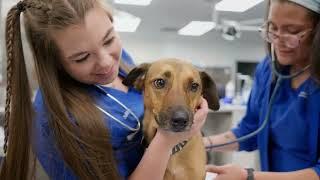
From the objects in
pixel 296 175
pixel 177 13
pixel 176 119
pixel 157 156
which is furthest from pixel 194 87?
pixel 177 13

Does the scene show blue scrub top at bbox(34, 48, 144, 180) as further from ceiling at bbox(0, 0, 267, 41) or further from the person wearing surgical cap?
ceiling at bbox(0, 0, 267, 41)

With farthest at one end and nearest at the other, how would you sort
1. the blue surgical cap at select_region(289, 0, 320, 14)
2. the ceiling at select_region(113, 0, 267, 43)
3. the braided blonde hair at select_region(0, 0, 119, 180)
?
the ceiling at select_region(113, 0, 267, 43) → the blue surgical cap at select_region(289, 0, 320, 14) → the braided blonde hair at select_region(0, 0, 119, 180)

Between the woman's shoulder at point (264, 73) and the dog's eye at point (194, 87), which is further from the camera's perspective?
the woman's shoulder at point (264, 73)

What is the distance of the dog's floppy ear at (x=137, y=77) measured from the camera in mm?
1274

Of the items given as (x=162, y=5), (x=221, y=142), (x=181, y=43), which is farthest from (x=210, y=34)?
(x=221, y=142)

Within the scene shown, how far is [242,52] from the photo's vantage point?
417 inches

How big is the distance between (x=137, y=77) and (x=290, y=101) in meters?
0.52

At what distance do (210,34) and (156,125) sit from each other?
324 inches

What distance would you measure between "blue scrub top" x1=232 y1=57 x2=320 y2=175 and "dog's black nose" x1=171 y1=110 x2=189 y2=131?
375 millimetres

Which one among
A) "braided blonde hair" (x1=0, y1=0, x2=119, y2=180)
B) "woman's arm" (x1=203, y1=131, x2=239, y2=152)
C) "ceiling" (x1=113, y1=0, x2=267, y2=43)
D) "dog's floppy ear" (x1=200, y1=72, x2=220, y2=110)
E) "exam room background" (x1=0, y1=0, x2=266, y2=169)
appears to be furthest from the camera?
"exam room background" (x1=0, y1=0, x2=266, y2=169)

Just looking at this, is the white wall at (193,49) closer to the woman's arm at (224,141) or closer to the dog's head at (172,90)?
the woman's arm at (224,141)

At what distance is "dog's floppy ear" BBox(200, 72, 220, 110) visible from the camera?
1.33 meters

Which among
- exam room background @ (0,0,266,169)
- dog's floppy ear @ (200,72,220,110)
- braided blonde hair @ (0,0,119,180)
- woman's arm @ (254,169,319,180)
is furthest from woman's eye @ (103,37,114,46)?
exam room background @ (0,0,266,169)

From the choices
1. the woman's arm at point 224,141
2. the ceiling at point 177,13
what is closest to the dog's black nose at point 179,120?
the woman's arm at point 224,141
